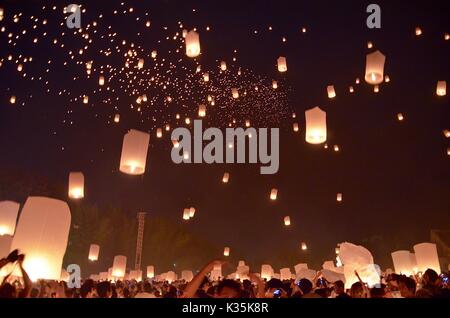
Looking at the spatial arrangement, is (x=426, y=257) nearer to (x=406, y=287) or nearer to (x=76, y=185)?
(x=406, y=287)

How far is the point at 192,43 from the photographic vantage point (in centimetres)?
962

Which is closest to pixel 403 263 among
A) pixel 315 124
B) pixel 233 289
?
pixel 315 124

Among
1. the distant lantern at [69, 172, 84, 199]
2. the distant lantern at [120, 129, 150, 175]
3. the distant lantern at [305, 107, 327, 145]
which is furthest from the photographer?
the distant lantern at [69, 172, 84, 199]

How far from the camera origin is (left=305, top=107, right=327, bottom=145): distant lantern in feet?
26.0

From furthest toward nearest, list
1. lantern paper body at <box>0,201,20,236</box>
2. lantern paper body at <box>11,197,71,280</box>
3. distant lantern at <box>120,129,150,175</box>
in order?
lantern paper body at <box>0,201,20,236</box> < distant lantern at <box>120,129,150,175</box> < lantern paper body at <box>11,197,71,280</box>

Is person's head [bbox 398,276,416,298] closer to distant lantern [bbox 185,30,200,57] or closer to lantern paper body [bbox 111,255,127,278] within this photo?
distant lantern [bbox 185,30,200,57]

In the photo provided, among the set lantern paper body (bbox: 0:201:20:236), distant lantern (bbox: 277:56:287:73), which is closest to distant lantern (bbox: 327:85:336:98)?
distant lantern (bbox: 277:56:287:73)

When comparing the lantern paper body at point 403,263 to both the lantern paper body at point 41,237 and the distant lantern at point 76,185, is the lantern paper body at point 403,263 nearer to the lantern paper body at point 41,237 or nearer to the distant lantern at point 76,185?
the distant lantern at point 76,185

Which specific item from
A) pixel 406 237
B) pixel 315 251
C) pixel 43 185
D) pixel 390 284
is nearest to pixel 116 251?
pixel 43 185

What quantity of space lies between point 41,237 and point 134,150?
9.00 feet

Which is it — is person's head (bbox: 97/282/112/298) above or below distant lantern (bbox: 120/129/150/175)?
below

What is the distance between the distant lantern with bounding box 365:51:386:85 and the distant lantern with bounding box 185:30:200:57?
2937 mm
